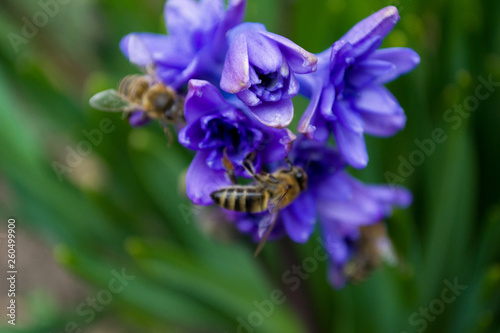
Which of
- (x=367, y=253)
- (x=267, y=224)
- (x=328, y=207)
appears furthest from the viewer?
(x=367, y=253)

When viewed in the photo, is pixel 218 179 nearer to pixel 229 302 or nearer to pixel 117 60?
pixel 229 302

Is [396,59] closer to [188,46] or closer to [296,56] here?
[296,56]

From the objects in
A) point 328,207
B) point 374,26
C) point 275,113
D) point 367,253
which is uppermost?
point 374,26

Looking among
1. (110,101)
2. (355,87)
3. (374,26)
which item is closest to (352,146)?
(355,87)

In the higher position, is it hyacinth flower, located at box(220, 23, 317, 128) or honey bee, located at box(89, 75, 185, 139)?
hyacinth flower, located at box(220, 23, 317, 128)

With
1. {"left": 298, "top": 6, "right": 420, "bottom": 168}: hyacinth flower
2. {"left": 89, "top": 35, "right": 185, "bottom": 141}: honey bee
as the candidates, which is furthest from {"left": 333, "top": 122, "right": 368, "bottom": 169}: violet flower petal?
{"left": 89, "top": 35, "right": 185, "bottom": 141}: honey bee

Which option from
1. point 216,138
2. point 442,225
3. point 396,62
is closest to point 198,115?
point 216,138

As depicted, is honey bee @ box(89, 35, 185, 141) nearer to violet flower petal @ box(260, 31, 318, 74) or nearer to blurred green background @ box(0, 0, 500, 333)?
violet flower petal @ box(260, 31, 318, 74)
